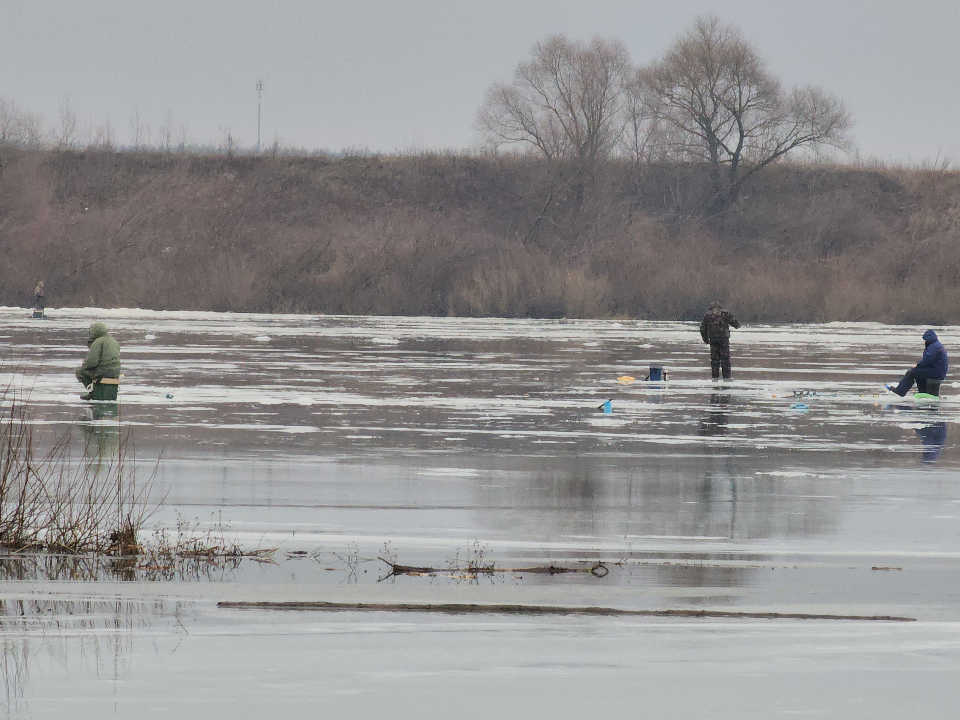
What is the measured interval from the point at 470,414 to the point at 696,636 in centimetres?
1286

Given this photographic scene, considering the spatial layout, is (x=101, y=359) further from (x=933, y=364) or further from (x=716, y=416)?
(x=933, y=364)

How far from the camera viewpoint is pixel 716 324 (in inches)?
1038

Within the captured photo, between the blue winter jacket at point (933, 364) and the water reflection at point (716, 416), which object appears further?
the blue winter jacket at point (933, 364)

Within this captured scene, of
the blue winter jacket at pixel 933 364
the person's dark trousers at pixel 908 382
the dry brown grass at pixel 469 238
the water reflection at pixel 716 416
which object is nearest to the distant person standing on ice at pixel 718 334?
the water reflection at pixel 716 416

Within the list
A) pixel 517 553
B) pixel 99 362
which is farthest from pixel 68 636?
pixel 99 362

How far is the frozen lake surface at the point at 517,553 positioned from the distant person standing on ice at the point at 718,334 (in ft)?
5.22

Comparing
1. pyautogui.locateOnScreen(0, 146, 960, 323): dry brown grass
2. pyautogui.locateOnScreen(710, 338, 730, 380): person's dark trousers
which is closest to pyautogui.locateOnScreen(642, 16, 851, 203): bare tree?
pyautogui.locateOnScreen(0, 146, 960, 323): dry brown grass

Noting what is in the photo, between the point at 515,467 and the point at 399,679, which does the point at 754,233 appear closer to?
the point at 515,467

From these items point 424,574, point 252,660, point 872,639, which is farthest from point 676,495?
point 252,660

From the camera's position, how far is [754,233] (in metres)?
78.4

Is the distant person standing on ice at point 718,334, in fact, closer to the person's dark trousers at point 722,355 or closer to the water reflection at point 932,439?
the person's dark trousers at point 722,355

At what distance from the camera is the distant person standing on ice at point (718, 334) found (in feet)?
86.2

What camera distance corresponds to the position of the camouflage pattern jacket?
2623 centimetres

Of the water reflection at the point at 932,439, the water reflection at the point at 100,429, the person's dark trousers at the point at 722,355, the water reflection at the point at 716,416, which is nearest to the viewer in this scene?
the water reflection at the point at 100,429
